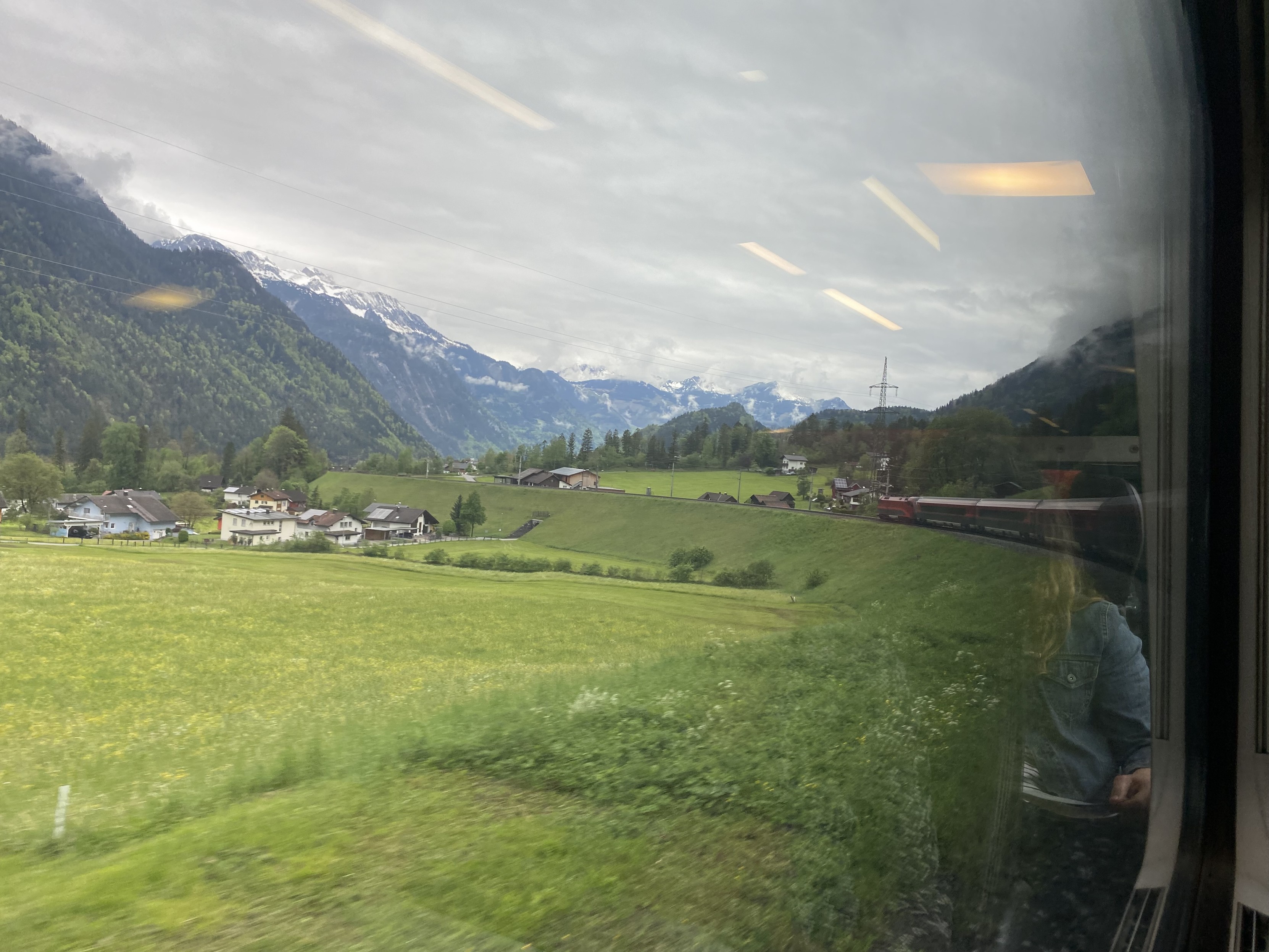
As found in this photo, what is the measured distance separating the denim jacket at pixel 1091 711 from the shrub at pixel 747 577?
2.95 ft

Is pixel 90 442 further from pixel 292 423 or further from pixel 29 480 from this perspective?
pixel 292 423

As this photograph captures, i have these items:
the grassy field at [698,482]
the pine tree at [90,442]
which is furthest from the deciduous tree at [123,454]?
the grassy field at [698,482]

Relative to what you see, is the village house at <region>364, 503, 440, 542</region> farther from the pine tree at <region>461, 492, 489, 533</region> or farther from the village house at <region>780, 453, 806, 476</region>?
the village house at <region>780, 453, 806, 476</region>

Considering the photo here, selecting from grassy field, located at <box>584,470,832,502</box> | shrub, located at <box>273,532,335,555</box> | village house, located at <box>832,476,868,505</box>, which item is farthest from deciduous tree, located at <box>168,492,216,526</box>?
village house, located at <box>832,476,868,505</box>

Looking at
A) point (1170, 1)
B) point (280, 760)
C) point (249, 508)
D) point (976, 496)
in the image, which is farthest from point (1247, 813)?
point (249, 508)

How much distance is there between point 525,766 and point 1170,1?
2498mm

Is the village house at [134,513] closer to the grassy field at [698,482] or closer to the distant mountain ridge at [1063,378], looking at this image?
the grassy field at [698,482]

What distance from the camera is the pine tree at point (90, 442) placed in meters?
1.20

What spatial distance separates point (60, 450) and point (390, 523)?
0.59 metres

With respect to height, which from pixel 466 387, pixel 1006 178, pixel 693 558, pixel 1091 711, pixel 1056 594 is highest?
pixel 1006 178

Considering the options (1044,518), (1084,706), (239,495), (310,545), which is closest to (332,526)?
(310,545)

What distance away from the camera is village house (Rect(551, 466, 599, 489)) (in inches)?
73.6

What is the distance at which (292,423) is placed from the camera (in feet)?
4.95

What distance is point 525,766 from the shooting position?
1.29 m
